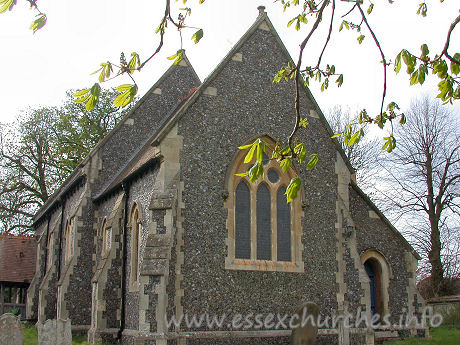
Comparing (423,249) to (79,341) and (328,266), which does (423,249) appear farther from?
(79,341)

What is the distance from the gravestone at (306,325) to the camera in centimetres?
1310

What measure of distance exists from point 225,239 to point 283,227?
1.76 m

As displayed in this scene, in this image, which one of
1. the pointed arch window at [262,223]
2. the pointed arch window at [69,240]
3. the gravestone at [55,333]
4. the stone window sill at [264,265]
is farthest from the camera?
the pointed arch window at [69,240]

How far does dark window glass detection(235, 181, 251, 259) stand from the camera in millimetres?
13406

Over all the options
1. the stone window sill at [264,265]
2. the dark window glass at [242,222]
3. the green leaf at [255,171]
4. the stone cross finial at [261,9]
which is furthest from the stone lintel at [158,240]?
the green leaf at [255,171]

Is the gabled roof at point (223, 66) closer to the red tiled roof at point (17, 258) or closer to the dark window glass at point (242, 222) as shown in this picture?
the dark window glass at point (242, 222)

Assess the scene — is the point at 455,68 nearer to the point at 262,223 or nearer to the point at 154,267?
the point at 154,267

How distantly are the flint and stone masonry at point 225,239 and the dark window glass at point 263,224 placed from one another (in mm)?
55

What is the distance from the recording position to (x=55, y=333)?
38.0 ft

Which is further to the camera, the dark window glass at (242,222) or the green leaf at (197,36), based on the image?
the dark window glass at (242,222)

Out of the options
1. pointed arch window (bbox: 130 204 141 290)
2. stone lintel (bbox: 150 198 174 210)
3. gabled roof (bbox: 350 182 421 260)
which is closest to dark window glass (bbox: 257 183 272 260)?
stone lintel (bbox: 150 198 174 210)

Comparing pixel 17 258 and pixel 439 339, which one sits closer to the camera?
pixel 439 339

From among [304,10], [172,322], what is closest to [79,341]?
[172,322]

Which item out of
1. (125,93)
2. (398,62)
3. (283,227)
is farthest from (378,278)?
(125,93)
